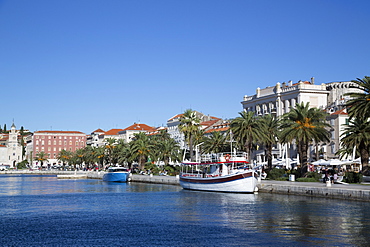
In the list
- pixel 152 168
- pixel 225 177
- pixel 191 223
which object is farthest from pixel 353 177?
pixel 152 168

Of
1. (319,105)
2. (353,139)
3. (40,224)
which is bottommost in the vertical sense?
(40,224)

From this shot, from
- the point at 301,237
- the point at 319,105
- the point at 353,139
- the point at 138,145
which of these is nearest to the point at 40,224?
the point at 301,237

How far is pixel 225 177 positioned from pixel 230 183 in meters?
1.12

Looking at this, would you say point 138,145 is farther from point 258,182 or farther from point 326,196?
point 326,196

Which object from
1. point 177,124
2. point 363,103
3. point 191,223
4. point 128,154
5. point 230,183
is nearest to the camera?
point 191,223

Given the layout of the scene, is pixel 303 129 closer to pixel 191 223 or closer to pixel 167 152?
pixel 191 223

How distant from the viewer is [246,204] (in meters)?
47.2

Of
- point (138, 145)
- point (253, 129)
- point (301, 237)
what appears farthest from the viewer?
point (138, 145)

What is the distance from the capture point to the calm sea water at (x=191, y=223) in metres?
29.5

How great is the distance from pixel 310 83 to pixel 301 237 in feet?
302

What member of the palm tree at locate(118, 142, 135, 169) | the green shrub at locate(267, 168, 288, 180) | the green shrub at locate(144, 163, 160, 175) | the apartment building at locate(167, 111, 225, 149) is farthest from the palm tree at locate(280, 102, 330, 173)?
the apartment building at locate(167, 111, 225, 149)

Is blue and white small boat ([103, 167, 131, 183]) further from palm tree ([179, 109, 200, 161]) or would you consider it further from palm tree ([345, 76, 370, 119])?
palm tree ([345, 76, 370, 119])

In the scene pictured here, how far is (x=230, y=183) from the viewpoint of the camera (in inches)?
2394

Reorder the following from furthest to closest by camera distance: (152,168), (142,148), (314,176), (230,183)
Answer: (152,168) → (142,148) → (314,176) → (230,183)
